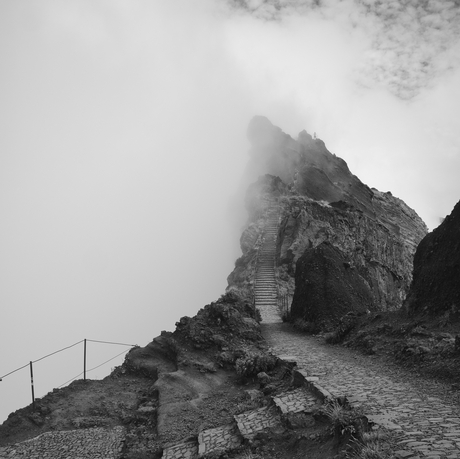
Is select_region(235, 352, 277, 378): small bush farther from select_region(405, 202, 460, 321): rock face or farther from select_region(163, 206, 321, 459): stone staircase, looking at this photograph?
select_region(405, 202, 460, 321): rock face

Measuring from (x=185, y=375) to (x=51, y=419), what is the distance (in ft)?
13.5

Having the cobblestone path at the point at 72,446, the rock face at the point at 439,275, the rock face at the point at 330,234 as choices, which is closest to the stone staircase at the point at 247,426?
the cobblestone path at the point at 72,446

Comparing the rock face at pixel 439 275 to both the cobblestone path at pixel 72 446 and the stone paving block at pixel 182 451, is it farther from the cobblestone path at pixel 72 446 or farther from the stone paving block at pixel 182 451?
the cobblestone path at pixel 72 446

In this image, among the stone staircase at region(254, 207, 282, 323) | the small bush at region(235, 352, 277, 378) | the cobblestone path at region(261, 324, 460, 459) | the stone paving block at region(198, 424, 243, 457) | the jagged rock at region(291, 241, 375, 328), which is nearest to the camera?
the cobblestone path at region(261, 324, 460, 459)

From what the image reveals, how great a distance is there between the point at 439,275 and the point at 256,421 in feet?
27.4

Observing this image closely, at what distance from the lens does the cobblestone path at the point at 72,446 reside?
882 cm

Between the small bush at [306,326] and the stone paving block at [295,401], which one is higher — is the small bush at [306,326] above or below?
above

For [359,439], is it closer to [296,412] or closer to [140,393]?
[296,412]

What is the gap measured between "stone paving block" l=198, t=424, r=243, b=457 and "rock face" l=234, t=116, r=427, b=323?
35.2 ft

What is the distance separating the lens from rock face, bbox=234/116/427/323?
1983cm

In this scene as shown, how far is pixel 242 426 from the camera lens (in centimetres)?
784

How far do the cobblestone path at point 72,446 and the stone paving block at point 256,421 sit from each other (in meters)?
3.13

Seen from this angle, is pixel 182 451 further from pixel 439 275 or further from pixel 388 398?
pixel 439 275

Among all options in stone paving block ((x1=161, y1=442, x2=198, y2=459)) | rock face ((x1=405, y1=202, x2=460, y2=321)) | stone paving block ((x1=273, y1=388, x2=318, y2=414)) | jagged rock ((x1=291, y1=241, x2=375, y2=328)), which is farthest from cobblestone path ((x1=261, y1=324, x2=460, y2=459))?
jagged rock ((x1=291, y1=241, x2=375, y2=328))
